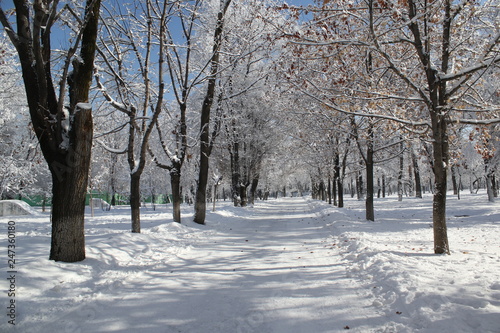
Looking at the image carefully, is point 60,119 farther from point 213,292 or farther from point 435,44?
point 435,44

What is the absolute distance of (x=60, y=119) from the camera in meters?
5.54

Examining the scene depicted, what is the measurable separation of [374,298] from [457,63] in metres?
6.59

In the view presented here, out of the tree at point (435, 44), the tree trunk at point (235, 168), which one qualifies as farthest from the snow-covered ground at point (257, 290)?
the tree trunk at point (235, 168)

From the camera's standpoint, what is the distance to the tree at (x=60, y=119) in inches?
208

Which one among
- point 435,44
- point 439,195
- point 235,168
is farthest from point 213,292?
point 235,168

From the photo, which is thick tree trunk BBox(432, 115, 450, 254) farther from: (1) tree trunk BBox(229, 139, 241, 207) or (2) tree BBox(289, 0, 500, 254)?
(1) tree trunk BBox(229, 139, 241, 207)

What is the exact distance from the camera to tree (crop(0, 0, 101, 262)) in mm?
5293

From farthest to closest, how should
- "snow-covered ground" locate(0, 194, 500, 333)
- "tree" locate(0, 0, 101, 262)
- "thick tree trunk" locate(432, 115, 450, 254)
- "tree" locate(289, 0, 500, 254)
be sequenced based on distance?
"thick tree trunk" locate(432, 115, 450, 254), "tree" locate(289, 0, 500, 254), "tree" locate(0, 0, 101, 262), "snow-covered ground" locate(0, 194, 500, 333)

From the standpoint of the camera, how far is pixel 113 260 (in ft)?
20.5

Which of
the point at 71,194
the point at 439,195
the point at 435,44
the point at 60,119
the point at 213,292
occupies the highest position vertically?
the point at 435,44

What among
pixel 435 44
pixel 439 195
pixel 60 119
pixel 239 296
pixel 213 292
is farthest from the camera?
pixel 435 44

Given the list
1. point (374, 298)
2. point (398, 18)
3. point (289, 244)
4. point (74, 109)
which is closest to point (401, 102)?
point (398, 18)

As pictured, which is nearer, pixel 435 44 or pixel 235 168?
pixel 435 44

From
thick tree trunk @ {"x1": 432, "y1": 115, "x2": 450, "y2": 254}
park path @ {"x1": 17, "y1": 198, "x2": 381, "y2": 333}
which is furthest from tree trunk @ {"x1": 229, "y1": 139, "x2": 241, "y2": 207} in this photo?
thick tree trunk @ {"x1": 432, "y1": 115, "x2": 450, "y2": 254}
